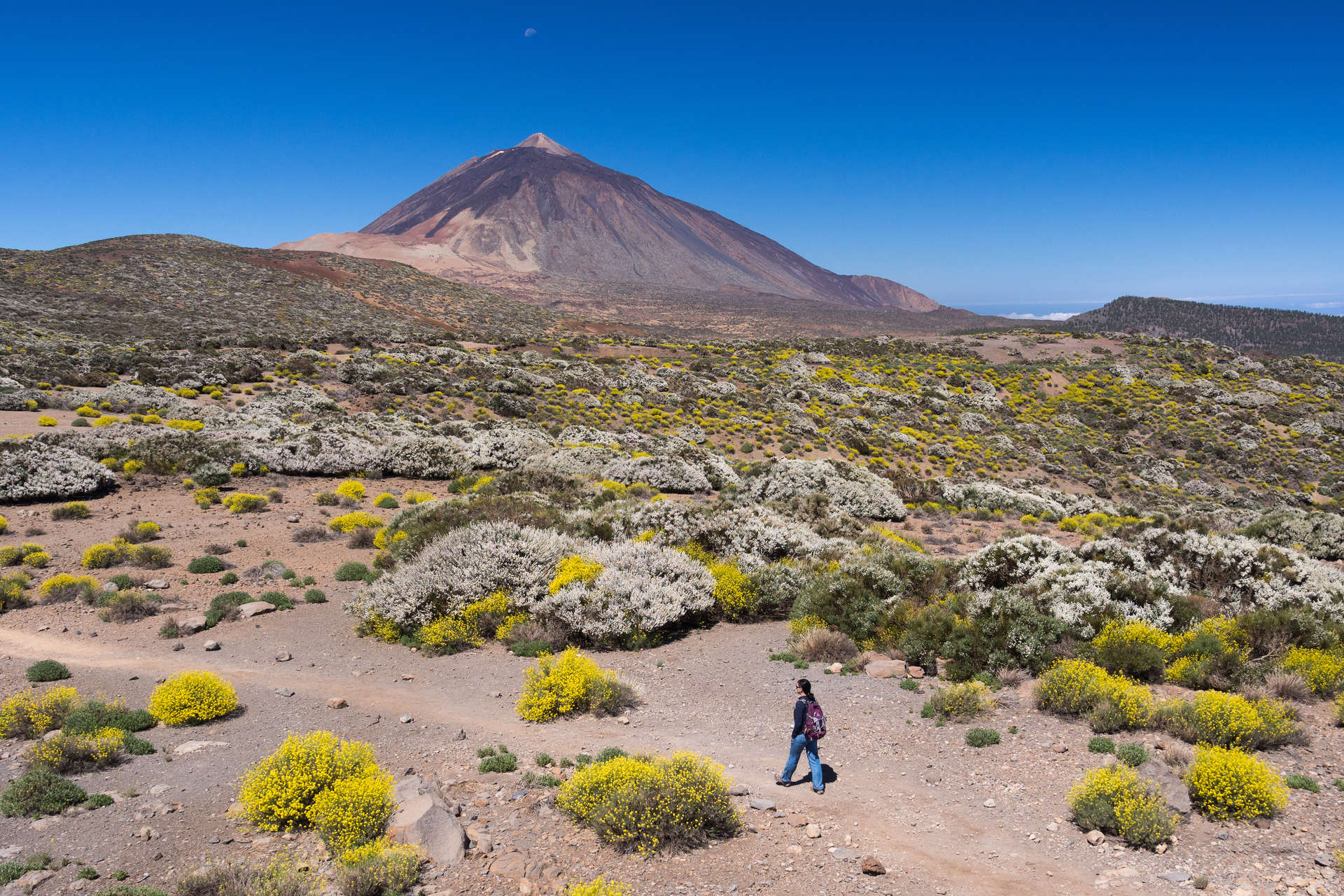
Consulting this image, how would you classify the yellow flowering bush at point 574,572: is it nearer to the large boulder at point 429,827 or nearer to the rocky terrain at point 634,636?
the rocky terrain at point 634,636

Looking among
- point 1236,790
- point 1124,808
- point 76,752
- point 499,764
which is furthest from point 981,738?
point 76,752

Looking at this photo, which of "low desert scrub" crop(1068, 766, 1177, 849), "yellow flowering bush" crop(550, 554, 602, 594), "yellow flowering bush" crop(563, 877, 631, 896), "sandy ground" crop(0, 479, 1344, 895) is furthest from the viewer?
"yellow flowering bush" crop(550, 554, 602, 594)

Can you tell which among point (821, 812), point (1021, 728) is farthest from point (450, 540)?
point (1021, 728)

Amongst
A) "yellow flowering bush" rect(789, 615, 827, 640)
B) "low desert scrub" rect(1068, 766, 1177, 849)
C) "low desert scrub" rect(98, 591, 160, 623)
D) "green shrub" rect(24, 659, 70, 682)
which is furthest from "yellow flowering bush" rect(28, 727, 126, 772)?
"low desert scrub" rect(1068, 766, 1177, 849)

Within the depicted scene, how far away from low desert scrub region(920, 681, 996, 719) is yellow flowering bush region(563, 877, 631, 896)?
4490mm

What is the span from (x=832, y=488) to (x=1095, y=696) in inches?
499

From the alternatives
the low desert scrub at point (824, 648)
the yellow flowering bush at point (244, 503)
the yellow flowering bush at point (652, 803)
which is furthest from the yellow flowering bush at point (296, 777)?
the yellow flowering bush at point (244, 503)

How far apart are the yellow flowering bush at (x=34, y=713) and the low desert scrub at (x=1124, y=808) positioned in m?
10.3

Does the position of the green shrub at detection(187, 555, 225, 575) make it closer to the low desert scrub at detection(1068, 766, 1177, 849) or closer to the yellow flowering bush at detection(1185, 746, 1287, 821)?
the low desert scrub at detection(1068, 766, 1177, 849)

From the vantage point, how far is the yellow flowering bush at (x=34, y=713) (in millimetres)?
6836

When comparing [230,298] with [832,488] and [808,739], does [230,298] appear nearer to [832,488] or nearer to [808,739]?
[832,488]

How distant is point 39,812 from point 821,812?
6885 millimetres

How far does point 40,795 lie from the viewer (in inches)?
225

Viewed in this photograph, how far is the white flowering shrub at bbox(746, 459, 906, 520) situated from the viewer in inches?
745
